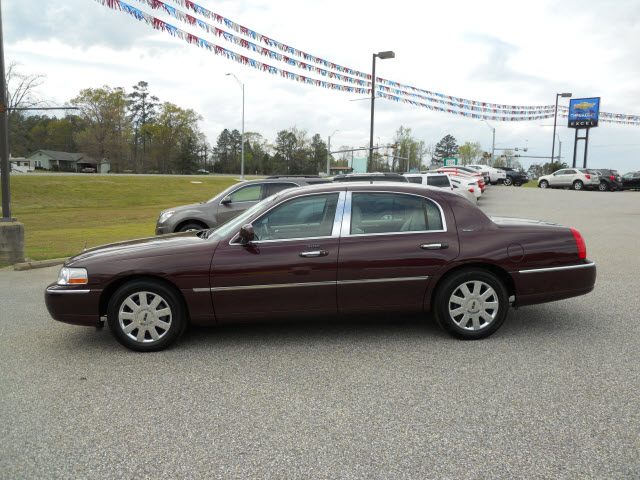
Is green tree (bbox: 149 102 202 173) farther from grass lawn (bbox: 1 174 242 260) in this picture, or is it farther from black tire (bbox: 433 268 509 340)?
black tire (bbox: 433 268 509 340)

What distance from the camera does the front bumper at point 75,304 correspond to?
4.77 metres

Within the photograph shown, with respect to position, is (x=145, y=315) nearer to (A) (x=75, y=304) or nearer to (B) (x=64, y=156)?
(A) (x=75, y=304)

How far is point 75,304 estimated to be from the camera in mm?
4793

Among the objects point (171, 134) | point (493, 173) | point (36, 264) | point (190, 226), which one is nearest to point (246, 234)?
point (190, 226)

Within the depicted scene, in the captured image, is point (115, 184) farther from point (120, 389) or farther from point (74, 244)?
point (120, 389)

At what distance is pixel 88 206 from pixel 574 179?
113ft

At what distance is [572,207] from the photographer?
23.6 m

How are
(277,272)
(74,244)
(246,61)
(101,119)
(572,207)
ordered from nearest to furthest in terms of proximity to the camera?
1. (277,272)
2. (74,244)
3. (246,61)
4. (572,207)
5. (101,119)

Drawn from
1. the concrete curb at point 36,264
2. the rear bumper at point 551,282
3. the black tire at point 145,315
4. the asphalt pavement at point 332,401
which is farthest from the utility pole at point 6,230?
the rear bumper at point 551,282

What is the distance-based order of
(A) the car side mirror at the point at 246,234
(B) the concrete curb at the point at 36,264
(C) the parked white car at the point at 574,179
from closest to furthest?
(A) the car side mirror at the point at 246,234
(B) the concrete curb at the point at 36,264
(C) the parked white car at the point at 574,179

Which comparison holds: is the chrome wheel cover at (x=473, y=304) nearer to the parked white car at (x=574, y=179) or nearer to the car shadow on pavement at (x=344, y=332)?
the car shadow on pavement at (x=344, y=332)

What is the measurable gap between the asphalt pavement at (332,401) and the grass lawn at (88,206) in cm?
818

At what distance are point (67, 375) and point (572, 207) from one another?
937 inches

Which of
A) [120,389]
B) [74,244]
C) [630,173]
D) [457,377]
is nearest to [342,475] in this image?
[457,377]
